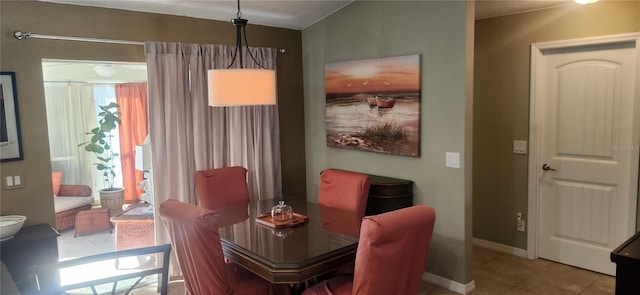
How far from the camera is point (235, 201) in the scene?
11.8 ft

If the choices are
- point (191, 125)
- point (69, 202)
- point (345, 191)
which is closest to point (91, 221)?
point (69, 202)

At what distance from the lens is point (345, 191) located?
3266 millimetres

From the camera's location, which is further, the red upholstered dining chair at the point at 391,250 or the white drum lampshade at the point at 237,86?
the white drum lampshade at the point at 237,86

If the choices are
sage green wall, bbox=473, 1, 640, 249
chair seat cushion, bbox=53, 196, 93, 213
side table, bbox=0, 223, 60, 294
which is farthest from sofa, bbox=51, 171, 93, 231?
sage green wall, bbox=473, 1, 640, 249

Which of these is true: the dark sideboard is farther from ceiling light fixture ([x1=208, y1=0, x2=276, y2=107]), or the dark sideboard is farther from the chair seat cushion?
the chair seat cushion

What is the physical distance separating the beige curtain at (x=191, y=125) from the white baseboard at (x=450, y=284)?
174 centimetres

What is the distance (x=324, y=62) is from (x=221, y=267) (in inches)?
98.3

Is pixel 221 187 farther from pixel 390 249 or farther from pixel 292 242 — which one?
pixel 390 249

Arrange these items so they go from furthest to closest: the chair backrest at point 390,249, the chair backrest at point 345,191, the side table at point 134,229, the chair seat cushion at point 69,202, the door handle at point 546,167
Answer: the chair seat cushion at point 69,202 → the side table at point 134,229 → the door handle at point 546,167 → the chair backrest at point 345,191 → the chair backrest at point 390,249

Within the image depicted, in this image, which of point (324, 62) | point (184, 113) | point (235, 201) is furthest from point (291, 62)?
point (235, 201)

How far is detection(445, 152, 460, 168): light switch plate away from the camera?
10.7 ft

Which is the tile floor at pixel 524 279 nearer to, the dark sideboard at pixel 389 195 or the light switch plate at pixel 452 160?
the dark sideboard at pixel 389 195

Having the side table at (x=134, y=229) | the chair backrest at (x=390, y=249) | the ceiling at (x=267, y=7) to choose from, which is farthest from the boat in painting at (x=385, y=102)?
the side table at (x=134, y=229)

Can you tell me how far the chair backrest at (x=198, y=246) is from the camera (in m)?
2.26
